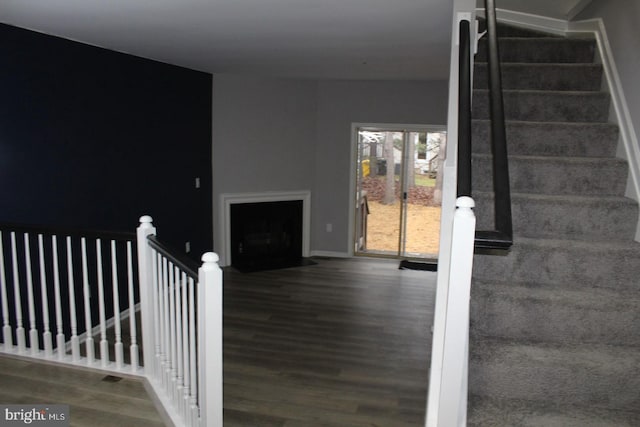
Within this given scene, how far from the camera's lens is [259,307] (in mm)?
5699

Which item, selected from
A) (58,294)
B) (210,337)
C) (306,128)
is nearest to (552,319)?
(210,337)

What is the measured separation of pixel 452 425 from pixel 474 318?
69 centimetres

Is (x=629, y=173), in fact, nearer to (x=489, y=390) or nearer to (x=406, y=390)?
(x=489, y=390)

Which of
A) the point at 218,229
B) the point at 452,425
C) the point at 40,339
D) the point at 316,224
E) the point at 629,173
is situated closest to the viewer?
the point at 452,425

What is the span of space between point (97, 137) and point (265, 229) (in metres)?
3.29

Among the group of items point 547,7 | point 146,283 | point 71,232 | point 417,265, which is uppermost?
point 547,7

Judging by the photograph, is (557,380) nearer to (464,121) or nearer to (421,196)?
(464,121)

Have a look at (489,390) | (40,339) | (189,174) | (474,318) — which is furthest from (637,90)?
(189,174)

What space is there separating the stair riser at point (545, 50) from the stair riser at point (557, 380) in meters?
2.18

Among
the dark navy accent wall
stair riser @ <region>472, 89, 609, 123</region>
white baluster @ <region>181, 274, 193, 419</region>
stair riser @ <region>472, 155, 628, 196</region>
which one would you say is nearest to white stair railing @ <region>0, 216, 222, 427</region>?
white baluster @ <region>181, 274, 193, 419</region>

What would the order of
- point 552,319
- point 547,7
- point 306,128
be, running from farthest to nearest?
1. point 306,128
2. point 547,7
3. point 552,319

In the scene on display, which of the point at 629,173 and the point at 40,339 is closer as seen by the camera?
the point at 629,173

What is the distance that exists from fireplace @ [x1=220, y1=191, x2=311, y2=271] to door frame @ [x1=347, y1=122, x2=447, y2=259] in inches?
25.7

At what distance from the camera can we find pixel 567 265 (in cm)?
228
